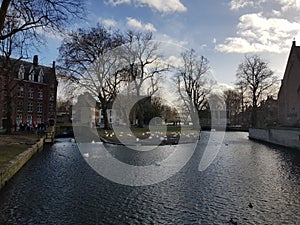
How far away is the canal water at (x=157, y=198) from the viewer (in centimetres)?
717

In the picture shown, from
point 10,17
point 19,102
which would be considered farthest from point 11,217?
point 19,102

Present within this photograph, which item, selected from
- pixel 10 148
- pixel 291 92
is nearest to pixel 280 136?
pixel 291 92

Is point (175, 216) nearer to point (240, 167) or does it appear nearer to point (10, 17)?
point (240, 167)

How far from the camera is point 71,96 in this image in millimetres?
33781

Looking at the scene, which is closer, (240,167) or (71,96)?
(240,167)

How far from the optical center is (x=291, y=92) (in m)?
40.5

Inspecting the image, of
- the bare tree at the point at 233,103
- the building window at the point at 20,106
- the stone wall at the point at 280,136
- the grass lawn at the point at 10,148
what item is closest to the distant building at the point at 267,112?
the bare tree at the point at 233,103

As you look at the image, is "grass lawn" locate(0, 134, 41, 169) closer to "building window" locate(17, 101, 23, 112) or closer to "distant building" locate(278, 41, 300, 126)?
"distant building" locate(278, 41, 300, 126)

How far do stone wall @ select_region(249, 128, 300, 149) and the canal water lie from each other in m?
11.9

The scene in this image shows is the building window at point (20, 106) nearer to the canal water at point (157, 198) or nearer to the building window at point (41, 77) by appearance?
the building window at point (41, 77)

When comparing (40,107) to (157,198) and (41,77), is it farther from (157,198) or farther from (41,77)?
(157,198)

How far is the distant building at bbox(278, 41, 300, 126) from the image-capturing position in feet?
126

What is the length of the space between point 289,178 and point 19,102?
49.2 metres

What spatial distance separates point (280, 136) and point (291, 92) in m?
14.9
